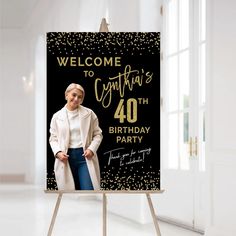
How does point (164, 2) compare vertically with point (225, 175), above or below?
above

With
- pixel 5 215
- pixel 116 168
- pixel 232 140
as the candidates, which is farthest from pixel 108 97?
pixel 5 215

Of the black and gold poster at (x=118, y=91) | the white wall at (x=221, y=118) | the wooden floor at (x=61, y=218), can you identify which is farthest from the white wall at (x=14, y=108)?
the black and gold poster at (x=118, y=91)

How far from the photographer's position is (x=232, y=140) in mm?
4379

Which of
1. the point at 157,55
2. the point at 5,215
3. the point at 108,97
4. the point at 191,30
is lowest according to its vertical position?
the point at 5,215

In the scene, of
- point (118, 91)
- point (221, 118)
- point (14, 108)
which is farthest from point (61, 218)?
point (14, 108)

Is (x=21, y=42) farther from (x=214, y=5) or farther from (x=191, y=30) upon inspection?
(x=214, y=5)

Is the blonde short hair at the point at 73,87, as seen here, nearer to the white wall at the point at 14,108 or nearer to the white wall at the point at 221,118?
the white wall at the point at 221,118

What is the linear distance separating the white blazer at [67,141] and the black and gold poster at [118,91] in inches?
1.6

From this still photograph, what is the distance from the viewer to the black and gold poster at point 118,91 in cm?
371

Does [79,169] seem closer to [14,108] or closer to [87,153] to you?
[87,153]

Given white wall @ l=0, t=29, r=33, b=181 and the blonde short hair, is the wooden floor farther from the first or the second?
the blonde short hair

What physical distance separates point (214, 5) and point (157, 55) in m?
1.12

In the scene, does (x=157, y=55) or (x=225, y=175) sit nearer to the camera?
(x=157, y=55)

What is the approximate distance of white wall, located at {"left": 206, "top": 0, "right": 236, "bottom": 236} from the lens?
4383mm
